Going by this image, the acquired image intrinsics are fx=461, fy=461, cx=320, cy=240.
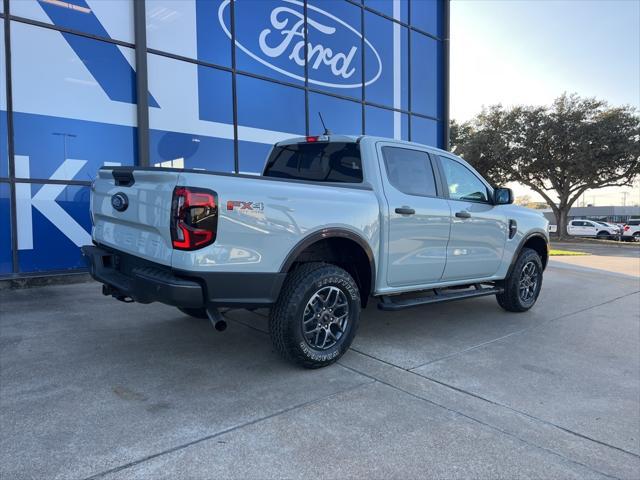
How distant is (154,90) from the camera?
8.26 meters

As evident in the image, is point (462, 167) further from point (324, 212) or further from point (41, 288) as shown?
point (41, 288)

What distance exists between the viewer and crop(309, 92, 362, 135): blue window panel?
1069 cm

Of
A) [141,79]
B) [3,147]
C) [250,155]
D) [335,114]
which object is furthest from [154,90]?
[335,114]

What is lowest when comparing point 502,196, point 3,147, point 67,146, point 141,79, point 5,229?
point 5,229

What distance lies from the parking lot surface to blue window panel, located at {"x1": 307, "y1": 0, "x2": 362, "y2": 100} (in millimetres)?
7406

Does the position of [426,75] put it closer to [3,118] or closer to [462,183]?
[462,183]

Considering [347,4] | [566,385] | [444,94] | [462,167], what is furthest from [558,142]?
[566,385]

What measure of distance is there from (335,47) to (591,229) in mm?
31136

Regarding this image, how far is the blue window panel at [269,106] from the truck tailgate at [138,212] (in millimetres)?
5890

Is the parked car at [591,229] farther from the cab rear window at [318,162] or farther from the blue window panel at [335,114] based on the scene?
the cab rear window at [318,162]

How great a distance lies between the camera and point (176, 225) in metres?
3.05

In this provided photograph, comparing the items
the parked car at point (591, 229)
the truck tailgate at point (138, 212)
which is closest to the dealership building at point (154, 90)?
the truck tailgate at point (138, 212)

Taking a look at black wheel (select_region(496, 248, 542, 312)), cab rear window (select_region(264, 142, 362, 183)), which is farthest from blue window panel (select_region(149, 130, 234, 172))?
black wheel (select_region(496, 248, 542, 312))

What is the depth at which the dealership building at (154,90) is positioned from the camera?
23.0 feet
